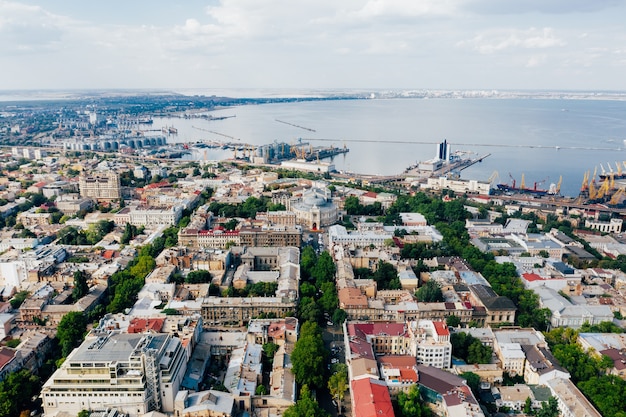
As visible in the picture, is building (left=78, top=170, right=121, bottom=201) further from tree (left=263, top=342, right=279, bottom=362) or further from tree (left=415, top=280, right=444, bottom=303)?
tree (left=415, top=280, right=444, bottom=303)

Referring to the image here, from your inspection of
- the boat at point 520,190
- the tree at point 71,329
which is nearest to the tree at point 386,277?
the tree at point 71,329

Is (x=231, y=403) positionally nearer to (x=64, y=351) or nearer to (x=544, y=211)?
(x=64, y=351)

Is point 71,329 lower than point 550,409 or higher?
higher

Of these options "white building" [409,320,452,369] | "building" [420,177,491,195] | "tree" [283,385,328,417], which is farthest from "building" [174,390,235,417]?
"building" [420,177,491,195]

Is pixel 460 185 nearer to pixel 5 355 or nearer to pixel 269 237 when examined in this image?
pixel 269 237

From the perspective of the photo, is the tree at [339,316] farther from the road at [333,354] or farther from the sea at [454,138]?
the sea at [454,138]

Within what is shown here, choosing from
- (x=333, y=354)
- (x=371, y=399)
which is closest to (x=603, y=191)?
(x=333, y=354)

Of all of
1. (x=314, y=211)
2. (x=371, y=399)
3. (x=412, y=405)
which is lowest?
(x=412, y=405)
